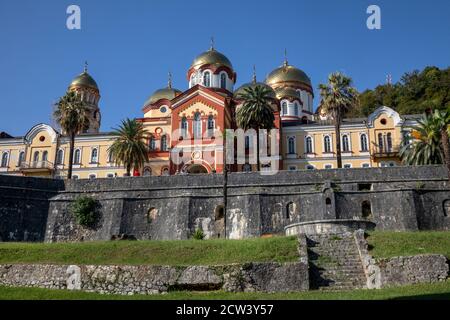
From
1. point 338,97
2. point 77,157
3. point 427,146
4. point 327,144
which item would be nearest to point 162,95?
point 77,157

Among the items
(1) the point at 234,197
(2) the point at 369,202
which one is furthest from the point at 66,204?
(2) the point at 369,202

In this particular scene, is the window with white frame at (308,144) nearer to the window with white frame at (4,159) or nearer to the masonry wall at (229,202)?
the masonry wall at (229,202)

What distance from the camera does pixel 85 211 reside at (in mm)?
39938

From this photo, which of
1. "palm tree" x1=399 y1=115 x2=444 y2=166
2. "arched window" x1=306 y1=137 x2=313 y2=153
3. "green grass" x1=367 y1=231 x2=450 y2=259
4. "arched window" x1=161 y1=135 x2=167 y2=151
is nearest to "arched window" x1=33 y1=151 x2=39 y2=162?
"arched window" x1=161 y1=135 x2=167 y2=151

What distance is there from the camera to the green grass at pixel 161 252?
2327 centimetres

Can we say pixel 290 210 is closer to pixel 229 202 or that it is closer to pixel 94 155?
pixel 229 202

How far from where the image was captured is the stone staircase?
68.3ft

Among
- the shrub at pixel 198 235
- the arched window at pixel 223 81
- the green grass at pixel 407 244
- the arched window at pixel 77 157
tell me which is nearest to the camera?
the green grass at pixel 407 244

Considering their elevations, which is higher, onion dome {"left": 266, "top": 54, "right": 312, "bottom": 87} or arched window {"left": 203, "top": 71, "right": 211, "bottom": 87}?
onion dome {"left": 266, "top": 54, "right": 312, "bottom": 87}

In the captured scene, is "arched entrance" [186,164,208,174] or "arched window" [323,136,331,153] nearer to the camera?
"arched entrance" [186,164,208,174]

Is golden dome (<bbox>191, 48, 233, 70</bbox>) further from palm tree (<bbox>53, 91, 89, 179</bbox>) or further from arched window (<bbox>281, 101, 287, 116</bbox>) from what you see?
palm tree (<bbox>53, 91, 89, 179</bbox>)

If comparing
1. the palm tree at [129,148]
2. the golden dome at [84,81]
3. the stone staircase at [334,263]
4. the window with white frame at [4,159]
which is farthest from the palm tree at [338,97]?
the window with white frame at [4,159]

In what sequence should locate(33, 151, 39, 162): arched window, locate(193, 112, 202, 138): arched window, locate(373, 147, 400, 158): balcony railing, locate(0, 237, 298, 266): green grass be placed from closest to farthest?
locate(0, 237, 298, 266): green grass → locate(193, 112, 202, 138): arched window → locate(373, 147, 400, 158): balcony railing → locate(33, 151, 39, 162): arched window

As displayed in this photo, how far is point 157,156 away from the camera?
57.5m
